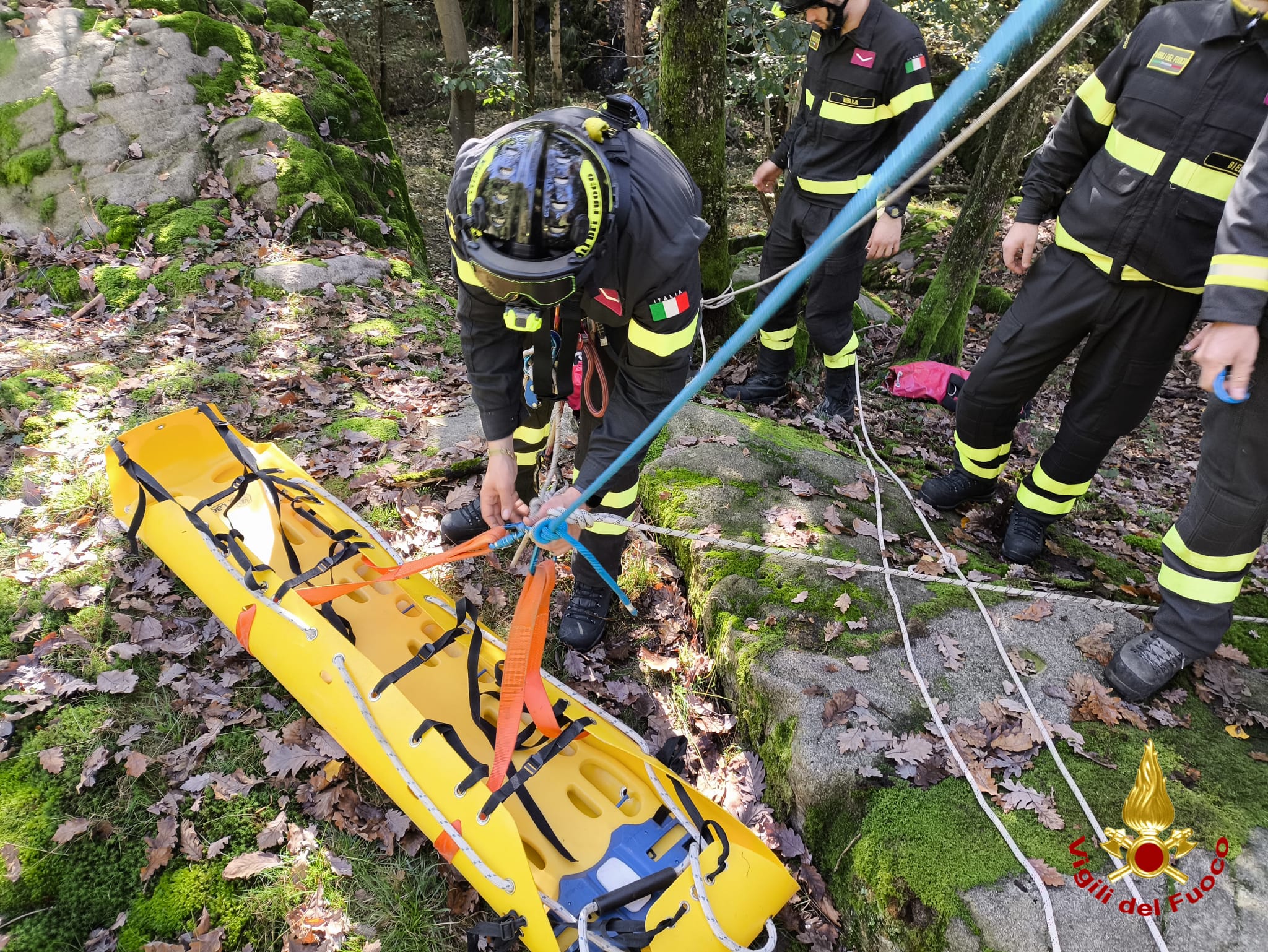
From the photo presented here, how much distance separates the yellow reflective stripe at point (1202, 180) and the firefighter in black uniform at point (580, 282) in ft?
6.16

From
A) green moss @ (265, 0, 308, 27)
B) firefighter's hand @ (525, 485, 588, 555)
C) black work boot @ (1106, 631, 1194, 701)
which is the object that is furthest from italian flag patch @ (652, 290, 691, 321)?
green moss @ (265, 0, 308, 27)

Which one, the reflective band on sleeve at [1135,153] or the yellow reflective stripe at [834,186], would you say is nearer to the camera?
the reflective band on sleeve at [1135,153]

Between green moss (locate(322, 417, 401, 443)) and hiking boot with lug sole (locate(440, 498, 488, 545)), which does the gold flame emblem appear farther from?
green moss (locate(322, 417, 401, 443))

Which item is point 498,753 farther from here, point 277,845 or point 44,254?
point 44,254

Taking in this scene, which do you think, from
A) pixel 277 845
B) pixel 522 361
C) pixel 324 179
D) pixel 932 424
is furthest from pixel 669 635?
pixel 324 179

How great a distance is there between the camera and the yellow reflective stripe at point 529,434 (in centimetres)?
365

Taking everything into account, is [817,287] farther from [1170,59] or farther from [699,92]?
[1170,59]

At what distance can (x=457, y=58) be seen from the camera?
962 centimetres

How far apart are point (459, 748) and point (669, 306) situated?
1.80 metres

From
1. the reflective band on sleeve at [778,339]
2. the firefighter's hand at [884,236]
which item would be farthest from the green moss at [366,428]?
the firefighter's hand at [884,236]

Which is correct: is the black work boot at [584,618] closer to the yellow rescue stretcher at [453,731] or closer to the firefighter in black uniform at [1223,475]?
the yellow rescue stretcher at [453,731]

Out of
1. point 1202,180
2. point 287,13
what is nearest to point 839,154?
point 1202,180

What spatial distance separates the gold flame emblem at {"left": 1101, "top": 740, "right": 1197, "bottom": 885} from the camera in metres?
2.39

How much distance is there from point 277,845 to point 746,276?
6.52 metres
